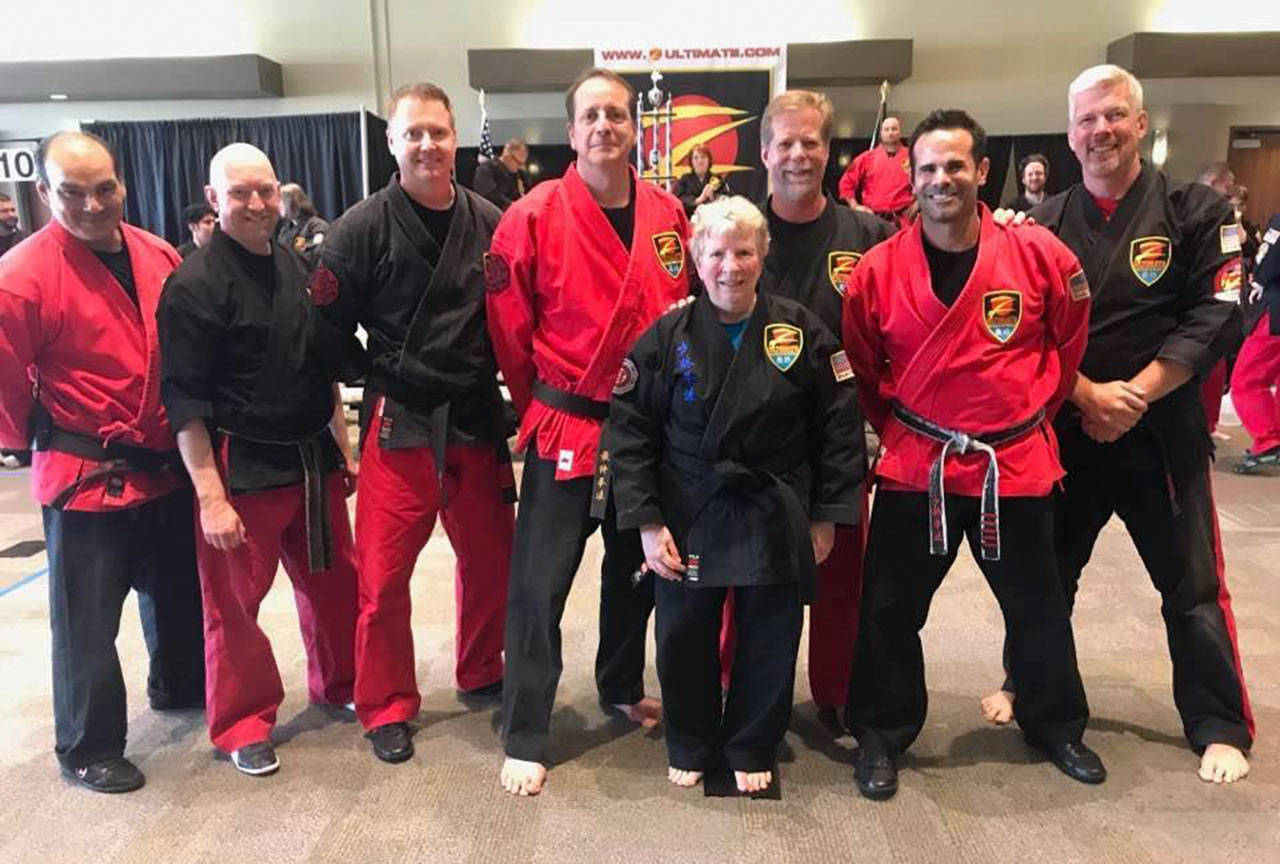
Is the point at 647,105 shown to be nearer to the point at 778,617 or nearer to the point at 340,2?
the point at 340,2

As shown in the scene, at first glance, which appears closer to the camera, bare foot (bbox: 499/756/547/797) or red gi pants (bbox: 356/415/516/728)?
bare foot (bbox: 499/756/547/797)

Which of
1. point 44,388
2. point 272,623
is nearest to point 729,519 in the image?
point 44,388

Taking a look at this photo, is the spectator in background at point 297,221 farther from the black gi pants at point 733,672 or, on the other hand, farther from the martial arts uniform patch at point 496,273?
the black gi pants at point 733,672

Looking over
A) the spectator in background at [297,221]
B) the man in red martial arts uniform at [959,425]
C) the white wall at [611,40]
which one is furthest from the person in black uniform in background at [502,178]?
the man in red martial arts uniform at [959,425]

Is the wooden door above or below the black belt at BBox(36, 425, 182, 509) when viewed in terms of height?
above

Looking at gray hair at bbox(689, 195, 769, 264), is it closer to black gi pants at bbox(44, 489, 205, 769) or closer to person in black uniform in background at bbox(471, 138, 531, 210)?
black gi pants at bbox(44, 489, 205, 769)

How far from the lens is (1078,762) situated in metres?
2.18

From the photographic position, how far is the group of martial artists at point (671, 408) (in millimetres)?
2000

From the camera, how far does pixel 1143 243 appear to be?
6.83 feet

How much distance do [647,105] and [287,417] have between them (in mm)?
5683

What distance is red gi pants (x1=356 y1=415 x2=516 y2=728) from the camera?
2.30 meters

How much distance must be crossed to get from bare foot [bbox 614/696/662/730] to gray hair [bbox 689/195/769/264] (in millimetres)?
1259

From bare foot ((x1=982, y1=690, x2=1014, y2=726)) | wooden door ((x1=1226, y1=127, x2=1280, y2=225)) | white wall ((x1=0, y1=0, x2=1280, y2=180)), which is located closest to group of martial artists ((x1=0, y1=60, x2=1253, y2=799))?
bare foot ((x1=982, y1=690, x2=1014, y2=726))

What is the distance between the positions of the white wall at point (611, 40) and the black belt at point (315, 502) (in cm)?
731
